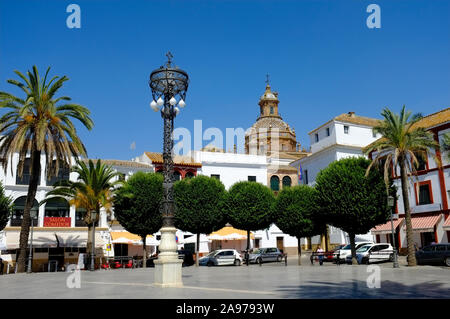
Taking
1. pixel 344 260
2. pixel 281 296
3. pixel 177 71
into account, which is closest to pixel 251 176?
pixel 344 260

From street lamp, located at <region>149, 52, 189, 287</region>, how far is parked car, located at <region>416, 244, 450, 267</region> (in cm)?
1943

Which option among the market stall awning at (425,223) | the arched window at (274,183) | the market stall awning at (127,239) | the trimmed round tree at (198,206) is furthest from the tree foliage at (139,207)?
the arched window at (274,183)

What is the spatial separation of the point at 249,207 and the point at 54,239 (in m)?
17.4

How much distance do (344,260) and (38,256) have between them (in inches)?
1037

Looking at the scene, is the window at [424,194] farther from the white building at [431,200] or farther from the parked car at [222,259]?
the parked car at [222,259]

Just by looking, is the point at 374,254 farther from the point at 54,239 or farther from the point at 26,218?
the point at 54,239

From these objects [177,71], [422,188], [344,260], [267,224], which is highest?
[177,71]

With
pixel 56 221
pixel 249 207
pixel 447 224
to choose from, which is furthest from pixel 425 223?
pixel 56 221

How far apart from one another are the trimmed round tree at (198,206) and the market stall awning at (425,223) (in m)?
16.5

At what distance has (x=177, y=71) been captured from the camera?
623 inches

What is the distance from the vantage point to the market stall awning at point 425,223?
32.8 metres

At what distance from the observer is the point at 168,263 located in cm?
1373
